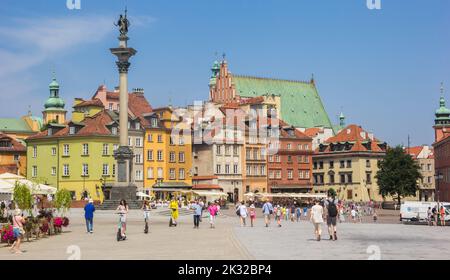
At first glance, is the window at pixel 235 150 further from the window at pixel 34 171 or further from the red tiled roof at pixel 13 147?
the red tiled roof at pixel 13 147

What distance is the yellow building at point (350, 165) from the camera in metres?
119

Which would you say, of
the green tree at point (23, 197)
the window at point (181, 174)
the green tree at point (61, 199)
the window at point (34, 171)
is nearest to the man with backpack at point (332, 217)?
the green tree at point (23, 197)

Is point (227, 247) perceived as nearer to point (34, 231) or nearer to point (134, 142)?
point (34, 231)

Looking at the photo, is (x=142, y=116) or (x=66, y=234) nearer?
(x=66, y=234)

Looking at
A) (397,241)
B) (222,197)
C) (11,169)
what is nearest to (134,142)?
(222,197)

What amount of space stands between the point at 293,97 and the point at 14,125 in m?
53.6

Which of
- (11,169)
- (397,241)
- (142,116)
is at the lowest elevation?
(397,241)

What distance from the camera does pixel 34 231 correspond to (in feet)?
103

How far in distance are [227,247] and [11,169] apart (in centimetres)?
8626

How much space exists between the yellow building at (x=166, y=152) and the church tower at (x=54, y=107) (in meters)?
50.8

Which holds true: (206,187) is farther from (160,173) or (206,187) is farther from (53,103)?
(53,103)

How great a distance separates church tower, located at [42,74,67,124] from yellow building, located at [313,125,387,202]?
180ft
